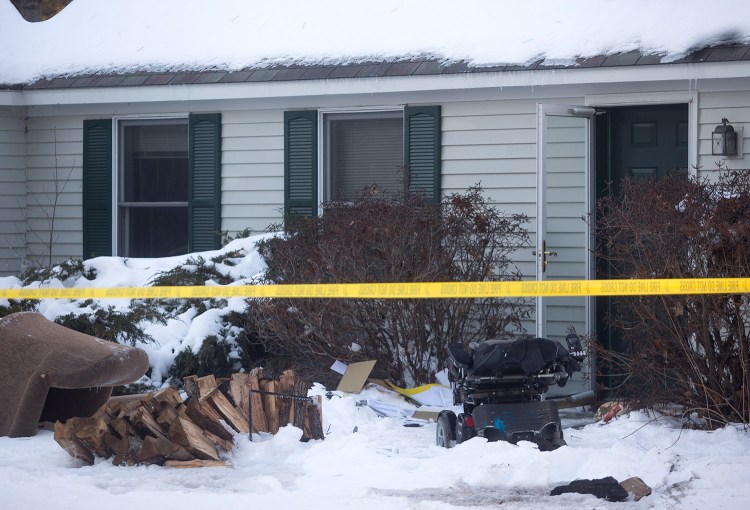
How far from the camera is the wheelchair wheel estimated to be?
24.1ft

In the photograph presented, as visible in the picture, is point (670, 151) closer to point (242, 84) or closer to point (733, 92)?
point (733, 92)

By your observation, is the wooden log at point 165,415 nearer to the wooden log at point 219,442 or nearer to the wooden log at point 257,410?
the wooden log at point 219,442

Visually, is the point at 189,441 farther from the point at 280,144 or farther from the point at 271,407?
the point at 280,144

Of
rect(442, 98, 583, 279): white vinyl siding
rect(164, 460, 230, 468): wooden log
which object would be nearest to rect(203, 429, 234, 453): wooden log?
rect(164, 460, 230, 468): wooden log

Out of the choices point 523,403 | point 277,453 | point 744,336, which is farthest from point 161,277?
point 744,336

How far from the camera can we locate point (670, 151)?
10.1m

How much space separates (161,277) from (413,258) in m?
2.62

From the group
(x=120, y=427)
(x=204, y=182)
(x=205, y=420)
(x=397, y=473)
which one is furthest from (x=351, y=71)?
(x=397, y=473)

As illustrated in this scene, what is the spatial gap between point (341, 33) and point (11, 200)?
4.25 m

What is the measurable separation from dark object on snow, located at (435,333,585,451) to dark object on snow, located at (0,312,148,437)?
2.42 metres

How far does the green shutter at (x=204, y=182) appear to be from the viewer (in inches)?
460

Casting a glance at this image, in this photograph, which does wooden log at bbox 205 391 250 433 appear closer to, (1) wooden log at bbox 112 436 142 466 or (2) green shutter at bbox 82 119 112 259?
(1) wooden log at bbox 112 436 142 466

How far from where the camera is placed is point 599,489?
6066mm

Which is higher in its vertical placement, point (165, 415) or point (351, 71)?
point (351, 71)
